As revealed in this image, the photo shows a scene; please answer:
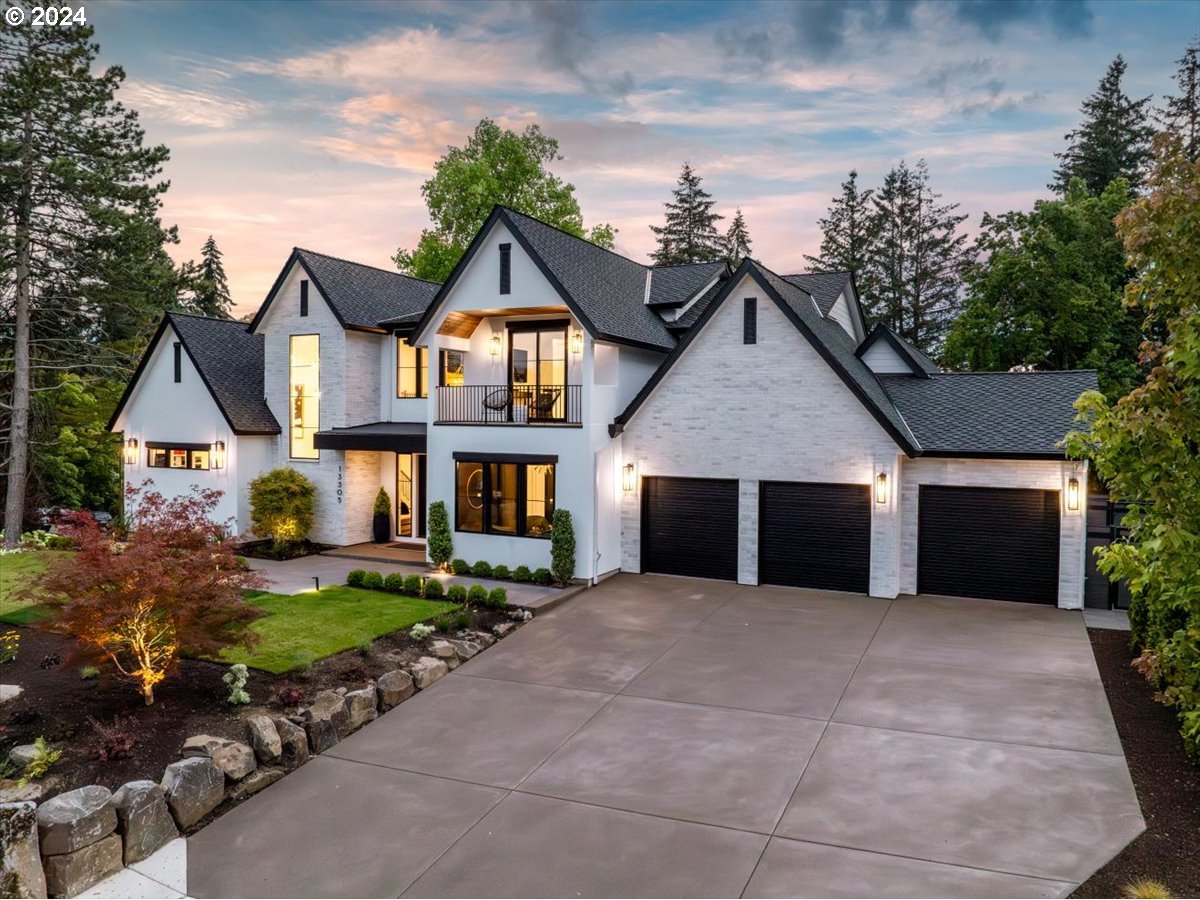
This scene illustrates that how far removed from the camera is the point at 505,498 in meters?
16.3

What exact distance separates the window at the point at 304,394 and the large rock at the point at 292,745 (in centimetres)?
1337

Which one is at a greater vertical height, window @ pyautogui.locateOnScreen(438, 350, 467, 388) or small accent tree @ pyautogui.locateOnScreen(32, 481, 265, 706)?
window @ pyautogui.locateOnScreen(438, 350, 467, 388)

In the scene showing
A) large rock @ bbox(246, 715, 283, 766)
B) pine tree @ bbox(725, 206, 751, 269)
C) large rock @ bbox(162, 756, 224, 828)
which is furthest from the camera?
pine tree @ bbox(725, 206, 751, 269)

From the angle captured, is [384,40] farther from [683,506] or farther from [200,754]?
[200,754]

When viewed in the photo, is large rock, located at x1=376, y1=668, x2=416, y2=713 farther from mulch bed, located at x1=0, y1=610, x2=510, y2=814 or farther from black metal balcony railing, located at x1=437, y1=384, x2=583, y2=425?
black metal balcony railing, located at x1=437, y1=384, x2=583, y2=425

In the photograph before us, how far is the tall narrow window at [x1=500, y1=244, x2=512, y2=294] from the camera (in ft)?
53.0

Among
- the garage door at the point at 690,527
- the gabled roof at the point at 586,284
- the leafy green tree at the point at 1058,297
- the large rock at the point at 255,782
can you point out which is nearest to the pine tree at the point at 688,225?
the leafy green tree at the point at 1058,297

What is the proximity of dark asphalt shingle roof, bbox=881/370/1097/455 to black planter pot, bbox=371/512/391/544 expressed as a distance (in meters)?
13.4

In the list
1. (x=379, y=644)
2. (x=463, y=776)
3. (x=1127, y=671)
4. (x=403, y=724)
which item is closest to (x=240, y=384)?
(x=379, y=644)

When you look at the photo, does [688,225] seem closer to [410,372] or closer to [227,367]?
[410,372]

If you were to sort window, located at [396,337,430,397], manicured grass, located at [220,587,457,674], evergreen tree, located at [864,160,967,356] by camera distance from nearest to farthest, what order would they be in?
manicured grass, located at [220,587,457,674]
window, located at [396,337,430,397]
evergreen tree, located at [864,160,967,356]

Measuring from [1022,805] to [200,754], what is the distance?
769cm

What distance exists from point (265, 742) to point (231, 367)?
1669 centimetres

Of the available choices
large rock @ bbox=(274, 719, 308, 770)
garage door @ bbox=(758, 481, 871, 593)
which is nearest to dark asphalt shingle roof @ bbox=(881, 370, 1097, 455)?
garage door @ bbox=(758, 481, 871, 593)
